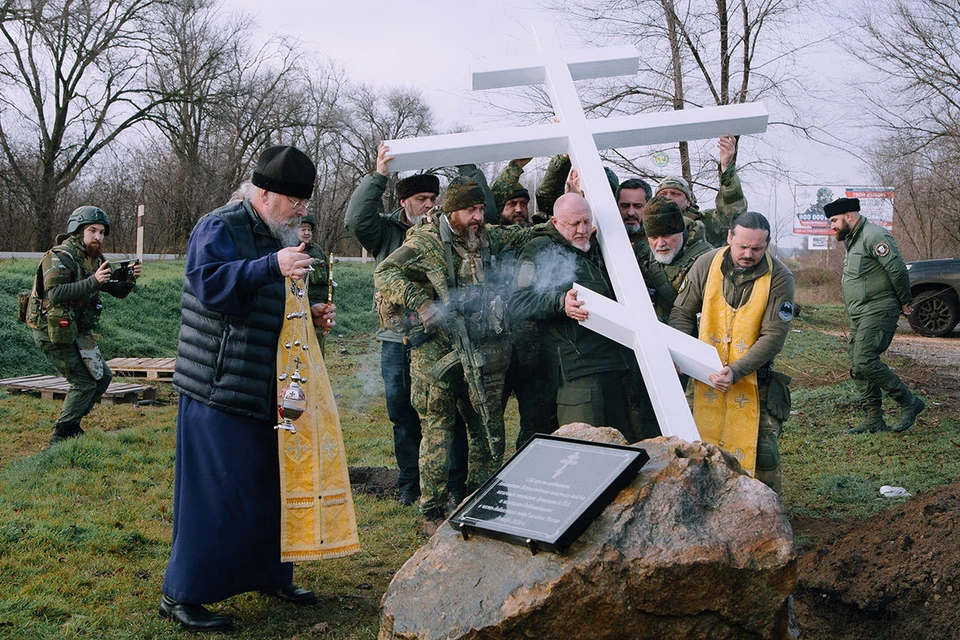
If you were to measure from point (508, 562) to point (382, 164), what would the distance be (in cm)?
214

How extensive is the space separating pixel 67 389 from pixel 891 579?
8846mm

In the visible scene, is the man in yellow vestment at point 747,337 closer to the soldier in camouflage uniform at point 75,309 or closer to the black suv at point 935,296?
the soldier in camouflage uniform at point 75,309

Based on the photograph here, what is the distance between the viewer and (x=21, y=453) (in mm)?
7449

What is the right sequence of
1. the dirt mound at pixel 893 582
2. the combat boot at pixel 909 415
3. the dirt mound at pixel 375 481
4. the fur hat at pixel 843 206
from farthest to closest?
the fur hat at pixel 843 206 → the combat boot at pixel 909 415 → the dirt mound at pixel 375 481 → the dirt mound at pixel 893 582

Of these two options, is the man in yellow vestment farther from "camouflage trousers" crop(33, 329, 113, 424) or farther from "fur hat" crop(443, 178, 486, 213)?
"camouflage trousers" crop(33, 329, 113, 424)

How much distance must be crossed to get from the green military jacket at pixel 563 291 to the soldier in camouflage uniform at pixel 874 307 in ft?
13.2

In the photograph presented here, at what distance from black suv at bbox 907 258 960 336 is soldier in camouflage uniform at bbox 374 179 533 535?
43.2 feet

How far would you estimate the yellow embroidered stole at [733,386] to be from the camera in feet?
15.1

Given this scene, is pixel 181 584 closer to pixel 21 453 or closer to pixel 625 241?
pixel 625 241

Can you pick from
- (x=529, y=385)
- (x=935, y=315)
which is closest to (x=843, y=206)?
(x=529, y=385)

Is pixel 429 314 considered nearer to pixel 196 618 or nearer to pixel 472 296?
pixel 472 296

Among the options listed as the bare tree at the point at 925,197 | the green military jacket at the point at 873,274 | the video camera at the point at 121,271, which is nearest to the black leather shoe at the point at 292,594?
the video camera at the point at 121,271

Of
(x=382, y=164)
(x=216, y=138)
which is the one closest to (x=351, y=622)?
(x=382, y=164)

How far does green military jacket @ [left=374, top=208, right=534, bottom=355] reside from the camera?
504 cm
